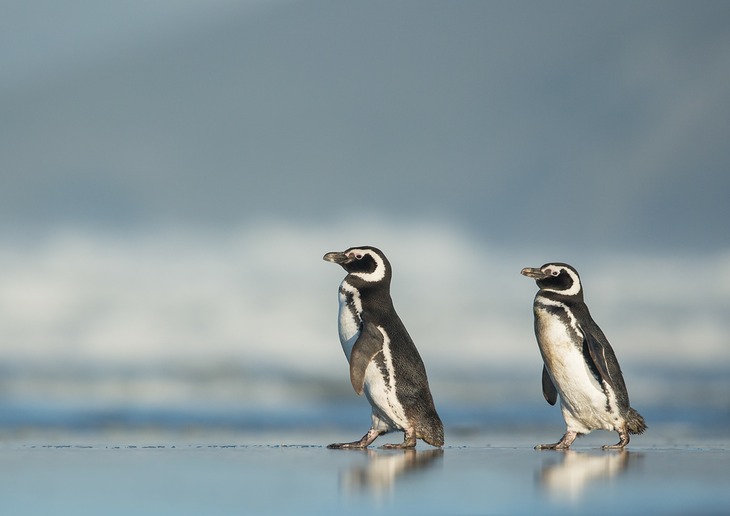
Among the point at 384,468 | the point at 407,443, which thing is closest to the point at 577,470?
the point at 384,468

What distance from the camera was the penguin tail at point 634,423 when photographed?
9859 mm

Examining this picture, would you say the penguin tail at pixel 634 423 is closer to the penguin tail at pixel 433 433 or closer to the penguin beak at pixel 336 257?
the penguin tail at pixel 433 433

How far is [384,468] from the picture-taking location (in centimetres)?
695

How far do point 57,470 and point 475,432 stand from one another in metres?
8.03

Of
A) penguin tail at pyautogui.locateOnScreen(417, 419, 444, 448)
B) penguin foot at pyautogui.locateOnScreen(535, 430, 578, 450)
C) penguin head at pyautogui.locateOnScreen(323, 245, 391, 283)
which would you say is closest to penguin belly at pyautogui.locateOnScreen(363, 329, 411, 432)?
penguin tail at pyautogui.locateOnScreen(417, 419, 444, 448)

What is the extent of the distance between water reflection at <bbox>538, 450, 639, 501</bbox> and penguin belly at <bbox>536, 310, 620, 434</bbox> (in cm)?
69

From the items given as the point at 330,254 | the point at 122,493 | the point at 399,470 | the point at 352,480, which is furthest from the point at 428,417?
the point at 122,493

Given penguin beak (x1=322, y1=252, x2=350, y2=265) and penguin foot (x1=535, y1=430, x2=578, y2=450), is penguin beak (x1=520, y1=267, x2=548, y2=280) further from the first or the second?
penguin beak (x1=322, y1=252, x2=350, y2=265)

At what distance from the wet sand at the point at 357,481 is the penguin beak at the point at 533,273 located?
5.18ft

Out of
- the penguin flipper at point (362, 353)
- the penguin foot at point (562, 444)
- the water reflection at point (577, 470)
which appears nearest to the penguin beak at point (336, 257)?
the penguin flipper at point (362, 353)

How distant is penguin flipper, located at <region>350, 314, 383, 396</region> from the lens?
911 centimetres

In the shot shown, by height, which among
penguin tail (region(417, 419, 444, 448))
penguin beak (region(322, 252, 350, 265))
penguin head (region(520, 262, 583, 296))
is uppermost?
penguin beak (region(322, 252, 350, 265))

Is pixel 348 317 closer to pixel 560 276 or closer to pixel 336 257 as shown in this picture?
pixel 336 257

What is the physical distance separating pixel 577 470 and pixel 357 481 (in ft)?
4.84
